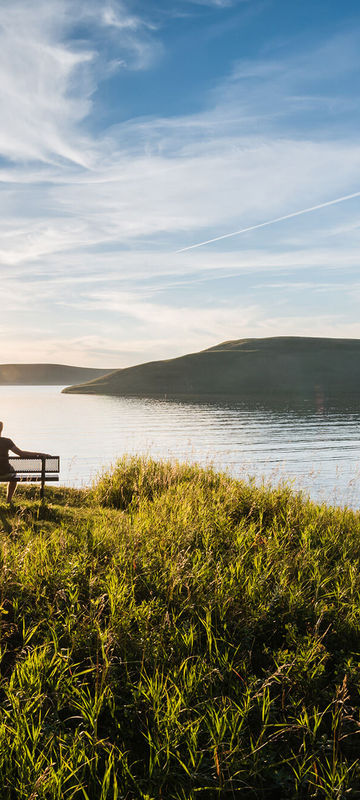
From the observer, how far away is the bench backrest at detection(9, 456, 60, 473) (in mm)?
11698

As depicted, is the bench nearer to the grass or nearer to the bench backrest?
the bench backrest

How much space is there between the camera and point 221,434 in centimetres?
5784

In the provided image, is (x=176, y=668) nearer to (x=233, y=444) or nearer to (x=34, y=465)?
(x=34, y=465)

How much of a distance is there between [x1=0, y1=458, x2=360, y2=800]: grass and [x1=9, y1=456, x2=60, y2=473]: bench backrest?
407cm

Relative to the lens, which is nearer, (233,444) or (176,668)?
(176,668)

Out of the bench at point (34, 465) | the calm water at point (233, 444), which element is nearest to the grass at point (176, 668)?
the bench at point (34, 465)

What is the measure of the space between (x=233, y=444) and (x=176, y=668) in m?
45.3

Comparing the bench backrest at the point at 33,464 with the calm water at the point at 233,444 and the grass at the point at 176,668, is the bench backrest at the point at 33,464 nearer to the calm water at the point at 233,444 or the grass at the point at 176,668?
the grass at the point at 176,668

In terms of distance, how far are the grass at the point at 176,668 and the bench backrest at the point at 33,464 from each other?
4065 millimetres

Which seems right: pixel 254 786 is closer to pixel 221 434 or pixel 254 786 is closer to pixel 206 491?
pixel 206 491

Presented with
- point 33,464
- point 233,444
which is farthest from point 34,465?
point 233,444

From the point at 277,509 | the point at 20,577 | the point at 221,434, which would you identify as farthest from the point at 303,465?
the point at 20,577

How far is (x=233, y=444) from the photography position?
49.8m

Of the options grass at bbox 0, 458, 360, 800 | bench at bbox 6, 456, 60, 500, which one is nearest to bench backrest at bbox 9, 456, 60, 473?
bench at bbox 6, 456, 60, 500
